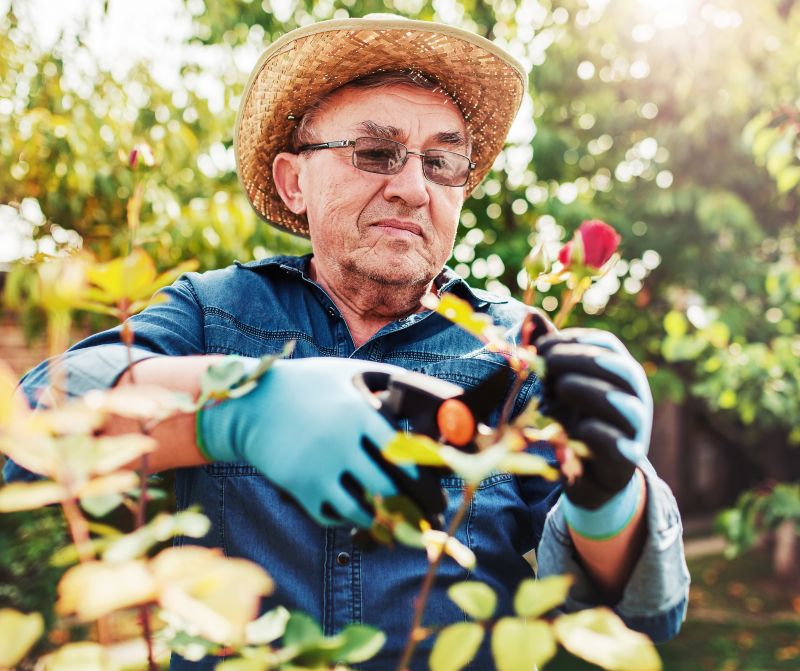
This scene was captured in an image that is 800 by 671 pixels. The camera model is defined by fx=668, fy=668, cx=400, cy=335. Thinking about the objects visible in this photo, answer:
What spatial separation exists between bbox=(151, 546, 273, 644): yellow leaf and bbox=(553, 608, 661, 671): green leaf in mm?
207

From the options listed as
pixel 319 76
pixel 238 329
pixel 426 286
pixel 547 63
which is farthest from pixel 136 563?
pixel 547 63

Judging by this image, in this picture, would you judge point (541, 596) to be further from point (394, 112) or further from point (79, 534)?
point (394, 112)

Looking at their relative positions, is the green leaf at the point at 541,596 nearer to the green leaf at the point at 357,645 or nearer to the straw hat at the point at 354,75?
the green leaf at the point at 357,645

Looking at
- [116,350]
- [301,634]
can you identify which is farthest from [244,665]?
[116,350]

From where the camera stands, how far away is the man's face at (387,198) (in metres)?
1.51

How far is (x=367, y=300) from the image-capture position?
1.58 m

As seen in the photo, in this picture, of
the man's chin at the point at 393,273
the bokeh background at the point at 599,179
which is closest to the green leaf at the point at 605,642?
the man's chin at the point at 393,273

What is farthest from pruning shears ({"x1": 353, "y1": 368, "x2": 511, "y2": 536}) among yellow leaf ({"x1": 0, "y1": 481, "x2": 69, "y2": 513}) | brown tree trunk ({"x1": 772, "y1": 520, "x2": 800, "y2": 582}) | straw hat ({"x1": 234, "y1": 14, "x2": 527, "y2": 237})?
brown tree trunk ({"x1": 772, "y1": 520, "x2": 800, "y2": 582})

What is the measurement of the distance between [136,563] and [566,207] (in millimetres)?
3819

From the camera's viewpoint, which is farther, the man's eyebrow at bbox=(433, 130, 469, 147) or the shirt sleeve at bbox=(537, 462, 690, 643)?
the man's eyebrow at bbox=(433, 130, 469, 147)

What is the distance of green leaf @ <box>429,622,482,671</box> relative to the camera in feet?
1.56

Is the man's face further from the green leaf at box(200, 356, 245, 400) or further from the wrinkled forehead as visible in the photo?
the green leaf at box(200, 356, 245, 400)

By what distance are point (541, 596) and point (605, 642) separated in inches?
2.1

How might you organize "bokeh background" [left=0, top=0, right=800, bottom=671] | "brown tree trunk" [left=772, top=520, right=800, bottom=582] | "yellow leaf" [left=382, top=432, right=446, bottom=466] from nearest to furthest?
1. "yellow leaf" [left=382, top=432, right=446, bottom=466]
2. "bokeh background" [left=0, top=0, right=800, bottom=671]
3. "brown tree trunk" [left=772, top=520, right=800, bottom=582]
